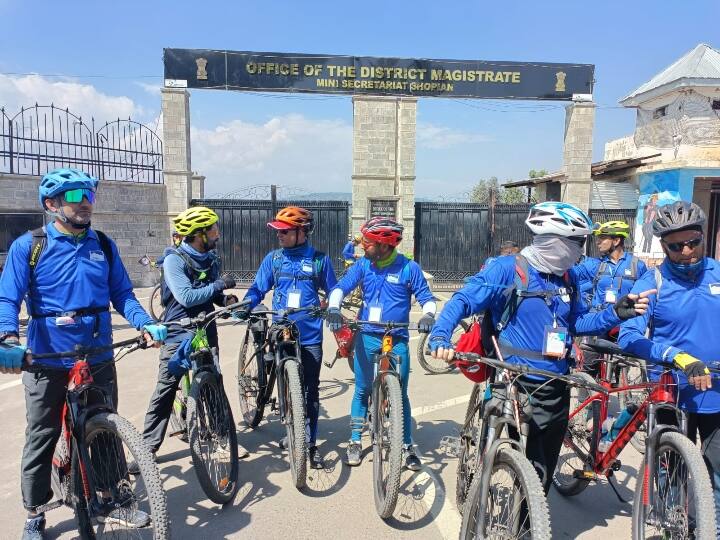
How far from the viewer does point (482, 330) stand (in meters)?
3.03

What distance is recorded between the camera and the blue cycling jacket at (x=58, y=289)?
278 cm

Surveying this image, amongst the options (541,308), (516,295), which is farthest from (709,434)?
(516,295)

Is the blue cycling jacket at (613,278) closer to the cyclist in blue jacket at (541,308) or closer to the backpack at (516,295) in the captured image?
the cyclist in blue jacket at (541,308)

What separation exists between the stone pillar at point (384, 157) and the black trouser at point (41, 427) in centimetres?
1090

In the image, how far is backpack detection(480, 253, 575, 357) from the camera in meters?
2.77

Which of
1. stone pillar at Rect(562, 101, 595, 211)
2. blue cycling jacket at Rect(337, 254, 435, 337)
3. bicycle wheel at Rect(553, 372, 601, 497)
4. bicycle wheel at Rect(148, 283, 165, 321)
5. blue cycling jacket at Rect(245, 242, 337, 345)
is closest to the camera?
bicycle wheel at Rect(553, 372, 601, 497)

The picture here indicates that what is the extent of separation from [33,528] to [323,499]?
1792 millimetres

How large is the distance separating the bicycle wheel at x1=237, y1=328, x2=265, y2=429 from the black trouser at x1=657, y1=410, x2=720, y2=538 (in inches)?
121

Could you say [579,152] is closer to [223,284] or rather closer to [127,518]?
[223,284]

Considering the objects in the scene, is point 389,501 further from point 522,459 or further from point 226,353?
point 226,353

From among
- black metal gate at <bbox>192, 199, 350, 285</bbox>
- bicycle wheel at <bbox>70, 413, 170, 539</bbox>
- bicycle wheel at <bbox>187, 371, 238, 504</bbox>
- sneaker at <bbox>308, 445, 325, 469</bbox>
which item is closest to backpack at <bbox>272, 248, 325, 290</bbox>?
bicycle wheel at <bbox>187, 371, 238, 504</bbox>

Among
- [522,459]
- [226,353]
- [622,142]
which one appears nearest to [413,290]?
[522,459]

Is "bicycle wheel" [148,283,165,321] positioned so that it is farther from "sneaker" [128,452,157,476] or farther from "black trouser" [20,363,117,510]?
"sneaker" [128,452,157,476]

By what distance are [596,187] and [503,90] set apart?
4.55 metres
